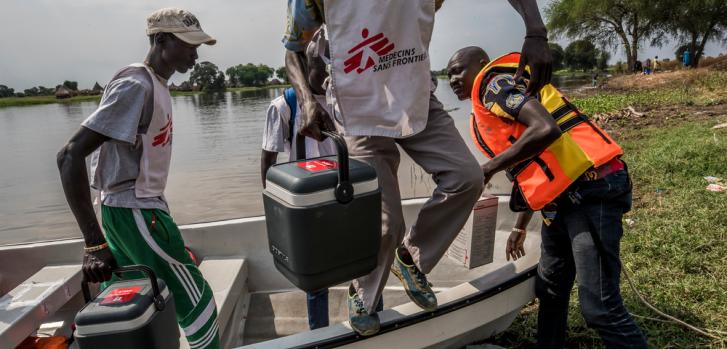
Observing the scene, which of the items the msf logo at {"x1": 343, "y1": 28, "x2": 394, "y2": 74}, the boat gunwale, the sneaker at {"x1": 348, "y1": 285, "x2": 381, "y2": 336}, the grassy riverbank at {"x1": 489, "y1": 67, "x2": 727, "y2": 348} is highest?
the msf logo at {"x1": 343, "y1": 28, "x2": 394, "y2": 74}

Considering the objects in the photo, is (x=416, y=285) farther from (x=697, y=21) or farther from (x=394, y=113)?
(x=697, y=21)

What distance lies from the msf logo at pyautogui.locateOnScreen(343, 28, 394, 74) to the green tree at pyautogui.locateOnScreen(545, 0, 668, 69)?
35106mm

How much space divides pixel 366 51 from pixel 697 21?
35.5 meters

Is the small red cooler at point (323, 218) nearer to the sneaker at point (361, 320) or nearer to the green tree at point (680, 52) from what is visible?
the sneaker at point (361, 320)

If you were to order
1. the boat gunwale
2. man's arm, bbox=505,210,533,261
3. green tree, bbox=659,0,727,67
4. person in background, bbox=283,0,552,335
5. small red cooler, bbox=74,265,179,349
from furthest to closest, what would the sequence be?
green tree, bbox=659,0,727,67 → man's arm, bbox=505,210,533,261 → the boat gunwale → person in background, bbox=283,0,552,335 → small red cooler, bbox=74,265,179,349

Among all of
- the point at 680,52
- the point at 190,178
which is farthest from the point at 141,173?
the point at 680,52

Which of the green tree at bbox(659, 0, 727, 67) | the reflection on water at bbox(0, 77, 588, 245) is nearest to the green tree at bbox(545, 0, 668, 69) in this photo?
the green tree at bbox(659, 0, 727, 67)

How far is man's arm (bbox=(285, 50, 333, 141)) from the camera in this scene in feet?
5.06

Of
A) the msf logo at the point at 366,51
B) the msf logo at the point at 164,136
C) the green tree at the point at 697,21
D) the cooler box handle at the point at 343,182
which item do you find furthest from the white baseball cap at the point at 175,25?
the green tree at the point at 697,21

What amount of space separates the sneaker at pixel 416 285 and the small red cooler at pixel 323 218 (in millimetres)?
402

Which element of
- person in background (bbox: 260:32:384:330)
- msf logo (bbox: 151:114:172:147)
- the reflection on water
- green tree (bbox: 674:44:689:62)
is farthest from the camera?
green tree (bbox: 674:44:689:62)

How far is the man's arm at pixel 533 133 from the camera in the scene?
1.76 meters

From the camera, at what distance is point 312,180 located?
4.27 ft

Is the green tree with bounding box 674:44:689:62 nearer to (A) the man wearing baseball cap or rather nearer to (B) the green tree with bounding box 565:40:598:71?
(B) the green tree with bounding box 565:40:598:71
